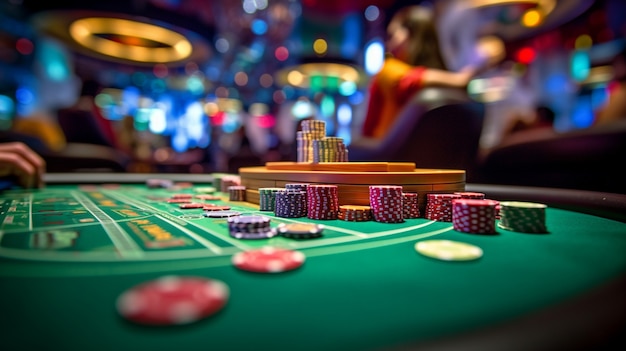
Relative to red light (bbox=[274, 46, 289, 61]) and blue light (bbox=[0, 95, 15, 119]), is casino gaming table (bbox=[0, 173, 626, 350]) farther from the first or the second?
blue light (bbox=[0, 95, 15, 119])

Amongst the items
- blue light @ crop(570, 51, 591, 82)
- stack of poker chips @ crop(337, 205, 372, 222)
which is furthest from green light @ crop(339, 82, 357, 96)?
stack of poker chips @ crop(337, 205, 372, 222)

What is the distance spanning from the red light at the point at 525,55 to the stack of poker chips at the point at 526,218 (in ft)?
42.1

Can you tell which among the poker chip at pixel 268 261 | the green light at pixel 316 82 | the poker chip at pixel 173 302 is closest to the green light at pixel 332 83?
the green light at pixel 316 82

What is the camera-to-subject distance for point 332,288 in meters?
0.88

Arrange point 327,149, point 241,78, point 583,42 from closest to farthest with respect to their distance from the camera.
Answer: point 327,149 → point 583,42 → point 241,78

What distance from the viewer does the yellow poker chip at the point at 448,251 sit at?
1.12 metres

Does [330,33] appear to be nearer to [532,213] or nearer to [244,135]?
[244,135]

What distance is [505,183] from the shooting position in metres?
3.63

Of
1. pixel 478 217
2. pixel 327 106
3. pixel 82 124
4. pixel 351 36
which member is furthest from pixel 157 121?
pixel 478 217

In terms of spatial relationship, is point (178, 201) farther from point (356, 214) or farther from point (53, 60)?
point (53, 60)

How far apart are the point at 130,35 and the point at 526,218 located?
8913 mm

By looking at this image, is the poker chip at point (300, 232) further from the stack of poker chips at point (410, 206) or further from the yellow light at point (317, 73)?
the yellow light at point (317, 73)

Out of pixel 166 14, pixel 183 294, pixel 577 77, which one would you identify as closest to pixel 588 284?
pixel 183 294

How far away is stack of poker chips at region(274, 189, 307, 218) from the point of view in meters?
2.01
